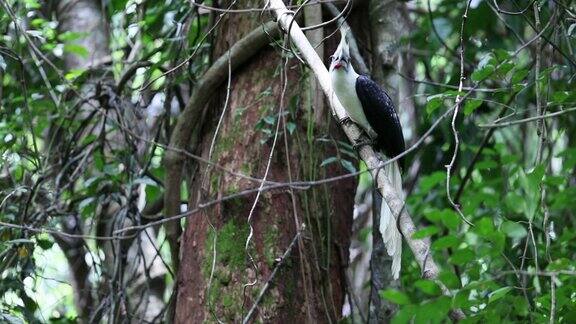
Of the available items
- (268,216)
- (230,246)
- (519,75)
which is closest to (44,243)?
(230,246)

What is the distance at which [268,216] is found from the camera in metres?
3.48

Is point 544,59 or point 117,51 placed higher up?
point 117,51

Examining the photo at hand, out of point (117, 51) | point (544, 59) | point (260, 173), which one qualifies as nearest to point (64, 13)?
point (117, 51)

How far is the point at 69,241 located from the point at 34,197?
0.58 meters

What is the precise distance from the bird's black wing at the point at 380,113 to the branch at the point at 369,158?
14 cm

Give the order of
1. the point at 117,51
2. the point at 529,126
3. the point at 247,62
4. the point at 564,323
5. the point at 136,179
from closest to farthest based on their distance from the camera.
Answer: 1. the point at 564,323
2. the point at 247,62
3. the point at 136,179
4. the point at 117,51
5. the point at 529,126

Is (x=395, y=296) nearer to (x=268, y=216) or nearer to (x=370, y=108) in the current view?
(x=268, y=216)

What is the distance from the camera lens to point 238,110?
365 centimetres

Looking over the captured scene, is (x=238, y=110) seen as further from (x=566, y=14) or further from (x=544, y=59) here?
(x=544, y=59)

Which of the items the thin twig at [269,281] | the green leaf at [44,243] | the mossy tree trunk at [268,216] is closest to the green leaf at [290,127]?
the mossy tree trunk at [268,216]

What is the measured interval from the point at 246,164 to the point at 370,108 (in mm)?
696

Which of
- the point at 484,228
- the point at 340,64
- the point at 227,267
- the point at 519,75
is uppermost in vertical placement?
the point at 340,64

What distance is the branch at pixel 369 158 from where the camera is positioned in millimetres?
2535

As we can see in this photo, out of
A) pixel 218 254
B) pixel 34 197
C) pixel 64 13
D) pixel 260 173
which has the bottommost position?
pixel 218 254
